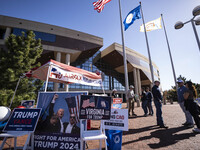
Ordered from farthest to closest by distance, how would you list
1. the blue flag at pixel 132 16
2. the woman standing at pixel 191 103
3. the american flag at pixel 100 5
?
the blue flag at pixel 132 16
the american flag at pixel 100 5
the woman standing at pixel 191 103

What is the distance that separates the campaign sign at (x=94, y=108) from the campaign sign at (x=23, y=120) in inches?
47.0

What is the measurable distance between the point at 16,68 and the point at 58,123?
774cm

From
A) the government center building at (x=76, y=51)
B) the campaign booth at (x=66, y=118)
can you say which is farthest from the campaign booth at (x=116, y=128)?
the government center building at (x=76, y=51)

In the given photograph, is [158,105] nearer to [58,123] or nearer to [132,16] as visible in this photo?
[58,123]

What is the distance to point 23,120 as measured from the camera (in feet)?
8.18

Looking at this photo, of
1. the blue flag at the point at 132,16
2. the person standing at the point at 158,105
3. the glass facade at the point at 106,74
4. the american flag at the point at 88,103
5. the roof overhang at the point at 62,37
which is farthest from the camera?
the glass facade at the point at 106,74

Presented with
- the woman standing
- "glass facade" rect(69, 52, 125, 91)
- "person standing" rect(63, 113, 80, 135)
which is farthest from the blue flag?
"glass facade" rect(69, 52, 125, 91)

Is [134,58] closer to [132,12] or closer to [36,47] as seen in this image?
[132,12]

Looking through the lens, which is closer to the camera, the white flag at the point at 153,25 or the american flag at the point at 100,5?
the american flag at the point at 100,5

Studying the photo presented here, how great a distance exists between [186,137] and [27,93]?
10215 mm

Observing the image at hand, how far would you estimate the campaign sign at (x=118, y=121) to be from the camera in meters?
2.82

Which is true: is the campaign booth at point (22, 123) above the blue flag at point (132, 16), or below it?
below

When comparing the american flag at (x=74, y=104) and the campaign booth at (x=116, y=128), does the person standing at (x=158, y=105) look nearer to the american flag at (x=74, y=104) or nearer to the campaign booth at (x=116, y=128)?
the campaign booth at (x=116, y=128)

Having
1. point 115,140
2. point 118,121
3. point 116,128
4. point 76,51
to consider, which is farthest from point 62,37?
point 115,140
